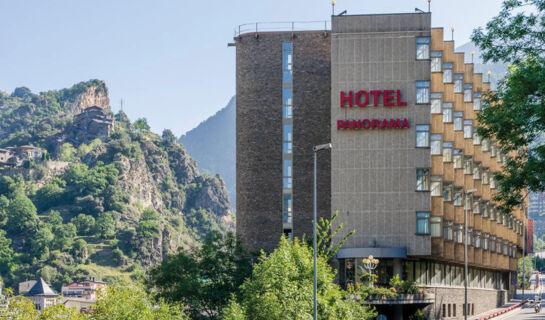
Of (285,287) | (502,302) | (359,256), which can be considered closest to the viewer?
(285,287)

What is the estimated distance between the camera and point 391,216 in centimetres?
8400

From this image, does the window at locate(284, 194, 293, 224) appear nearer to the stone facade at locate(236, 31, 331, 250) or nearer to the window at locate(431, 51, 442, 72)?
the stone facade at locate(236, 31, 331, 250)

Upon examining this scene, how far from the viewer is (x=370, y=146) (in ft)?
277

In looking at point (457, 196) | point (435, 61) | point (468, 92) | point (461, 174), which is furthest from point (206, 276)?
point (468, 92)

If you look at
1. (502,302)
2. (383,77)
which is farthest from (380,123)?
(502,302)

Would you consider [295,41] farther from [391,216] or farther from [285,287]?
[285,287]

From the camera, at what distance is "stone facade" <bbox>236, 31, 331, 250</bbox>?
3625 inches

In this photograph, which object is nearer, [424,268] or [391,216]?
[391,216]

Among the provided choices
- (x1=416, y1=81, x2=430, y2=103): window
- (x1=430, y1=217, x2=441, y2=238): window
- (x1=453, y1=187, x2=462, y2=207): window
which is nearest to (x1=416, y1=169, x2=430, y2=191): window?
(x1=430, y1=217, x2=441, y2=238): window

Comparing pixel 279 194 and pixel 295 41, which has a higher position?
pixel 295 41

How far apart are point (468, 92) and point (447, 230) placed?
26203mm

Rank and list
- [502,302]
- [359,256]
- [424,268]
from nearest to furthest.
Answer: [359,256] < [424,268] < [502,302]

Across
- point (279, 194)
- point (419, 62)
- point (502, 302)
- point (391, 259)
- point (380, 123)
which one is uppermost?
point (419, 62)

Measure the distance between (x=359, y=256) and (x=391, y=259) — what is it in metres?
3.57
